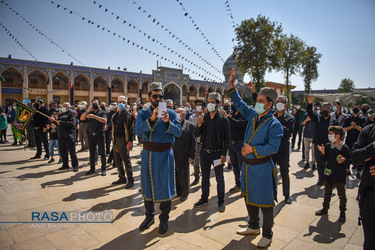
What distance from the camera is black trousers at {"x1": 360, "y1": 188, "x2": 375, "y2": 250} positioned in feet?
7.33

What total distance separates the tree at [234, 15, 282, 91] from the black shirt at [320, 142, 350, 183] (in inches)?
825

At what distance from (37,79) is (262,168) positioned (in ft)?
122

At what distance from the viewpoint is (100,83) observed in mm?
37844

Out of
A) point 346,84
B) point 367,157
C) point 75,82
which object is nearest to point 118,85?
point 75,82

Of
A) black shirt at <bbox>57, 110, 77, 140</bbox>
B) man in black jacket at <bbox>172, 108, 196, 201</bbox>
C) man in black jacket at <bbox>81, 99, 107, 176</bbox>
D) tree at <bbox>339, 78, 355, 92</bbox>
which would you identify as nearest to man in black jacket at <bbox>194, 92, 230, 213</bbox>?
man in black jacket at <bbox>172, 108, 196, 201</bbox>

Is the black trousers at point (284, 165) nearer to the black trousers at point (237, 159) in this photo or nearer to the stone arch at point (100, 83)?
the black trousers at point (237, 159)

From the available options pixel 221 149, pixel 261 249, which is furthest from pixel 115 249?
pixel 221 149

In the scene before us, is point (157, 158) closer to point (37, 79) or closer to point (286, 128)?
point (286, 128)

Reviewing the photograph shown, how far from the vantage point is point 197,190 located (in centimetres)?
548

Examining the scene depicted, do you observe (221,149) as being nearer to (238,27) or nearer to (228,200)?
(228,200)

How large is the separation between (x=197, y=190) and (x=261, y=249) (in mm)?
2532

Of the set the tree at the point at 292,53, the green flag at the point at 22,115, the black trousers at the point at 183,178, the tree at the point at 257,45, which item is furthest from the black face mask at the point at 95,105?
the tree at the point at 292,53

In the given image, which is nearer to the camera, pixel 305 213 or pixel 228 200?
pixel 305 213

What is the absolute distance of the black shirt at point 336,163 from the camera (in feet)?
13.1
